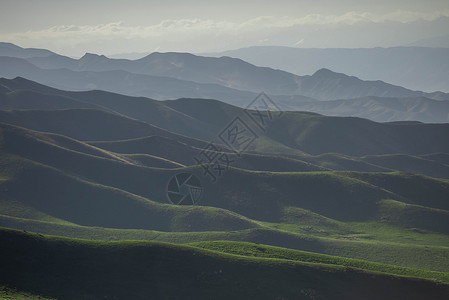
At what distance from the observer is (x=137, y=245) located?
221 feet

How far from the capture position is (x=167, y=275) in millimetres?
61906

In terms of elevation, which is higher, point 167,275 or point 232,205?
point 167,275

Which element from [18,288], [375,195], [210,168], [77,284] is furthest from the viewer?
[210,168]

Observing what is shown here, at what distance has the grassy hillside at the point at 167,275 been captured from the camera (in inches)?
2266

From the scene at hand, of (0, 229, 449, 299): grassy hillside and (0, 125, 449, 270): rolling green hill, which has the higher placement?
(0, 229, 449, 299): grassy hillside

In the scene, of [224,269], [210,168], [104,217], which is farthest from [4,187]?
[224,269]

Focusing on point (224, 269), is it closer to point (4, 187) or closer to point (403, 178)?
point (4, 187)

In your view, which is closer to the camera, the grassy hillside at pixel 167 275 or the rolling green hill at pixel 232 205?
the grassy hillside at pixel 167 275

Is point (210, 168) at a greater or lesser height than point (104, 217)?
greater

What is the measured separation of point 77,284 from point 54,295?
3.69 meters

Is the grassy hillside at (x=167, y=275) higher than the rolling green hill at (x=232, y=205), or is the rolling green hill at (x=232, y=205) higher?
the grassy hillside at (x=167, y=275)

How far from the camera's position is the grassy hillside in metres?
57.6

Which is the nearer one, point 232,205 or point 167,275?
point 167,275

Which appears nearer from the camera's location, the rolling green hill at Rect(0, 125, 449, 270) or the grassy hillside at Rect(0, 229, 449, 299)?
the grassy hillside at Rect(0, 229, 449, 299)
